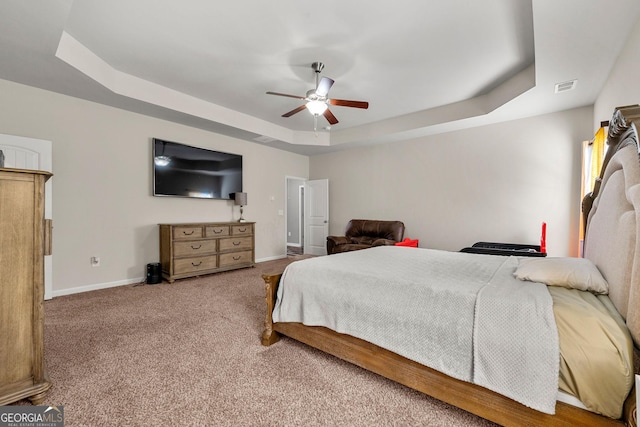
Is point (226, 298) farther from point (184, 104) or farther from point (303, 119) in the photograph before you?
point (303, 119)

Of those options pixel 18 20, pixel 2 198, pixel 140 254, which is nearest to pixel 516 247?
pixel 2 198

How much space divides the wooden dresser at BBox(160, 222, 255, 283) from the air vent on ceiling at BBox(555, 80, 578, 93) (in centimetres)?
488

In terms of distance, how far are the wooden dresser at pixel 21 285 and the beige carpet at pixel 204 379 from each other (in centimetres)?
22

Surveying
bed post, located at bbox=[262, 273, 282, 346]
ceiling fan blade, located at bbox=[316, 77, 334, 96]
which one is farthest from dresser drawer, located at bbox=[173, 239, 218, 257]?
ceiling fan blade, located at bbox=[316, 77, 334, 96]

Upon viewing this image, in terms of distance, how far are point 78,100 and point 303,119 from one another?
129 inches

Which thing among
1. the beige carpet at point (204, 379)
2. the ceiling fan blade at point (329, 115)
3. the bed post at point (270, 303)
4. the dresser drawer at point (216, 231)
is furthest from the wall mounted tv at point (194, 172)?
the bed post at point (270, 303)

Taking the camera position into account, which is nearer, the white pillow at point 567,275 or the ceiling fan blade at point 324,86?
the white pillow at point 567,275

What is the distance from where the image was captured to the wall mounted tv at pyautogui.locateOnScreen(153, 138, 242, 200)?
14.2 ft

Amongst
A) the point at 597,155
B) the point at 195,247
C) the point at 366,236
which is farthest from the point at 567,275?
the point at 195,247

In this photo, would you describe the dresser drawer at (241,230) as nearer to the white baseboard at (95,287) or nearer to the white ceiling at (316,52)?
the white baseboard at (95,287)

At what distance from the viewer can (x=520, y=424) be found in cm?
→ 121

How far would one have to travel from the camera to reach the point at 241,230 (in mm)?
5020

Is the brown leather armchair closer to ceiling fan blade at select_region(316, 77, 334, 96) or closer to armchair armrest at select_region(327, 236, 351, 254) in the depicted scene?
armchair armrest at select_region(327, 236, 351, 254)

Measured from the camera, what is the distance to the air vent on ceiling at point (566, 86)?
3056 mm
